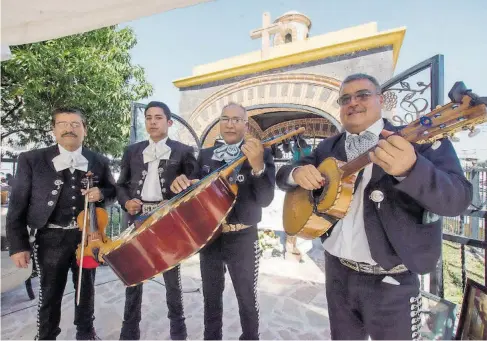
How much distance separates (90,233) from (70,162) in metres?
0.71

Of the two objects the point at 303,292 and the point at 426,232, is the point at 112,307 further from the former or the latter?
the point at 426,232

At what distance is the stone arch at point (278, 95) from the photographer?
7.93 meters

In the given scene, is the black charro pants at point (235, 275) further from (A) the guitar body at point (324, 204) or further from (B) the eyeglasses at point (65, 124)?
(B) the eyeglasses at point (65, 124)

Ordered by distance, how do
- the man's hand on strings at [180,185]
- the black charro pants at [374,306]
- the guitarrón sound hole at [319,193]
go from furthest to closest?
the man's hand on strings at [180,185] → the guitarrón sound hole at [319,193] → the black charro pants at [374,306]

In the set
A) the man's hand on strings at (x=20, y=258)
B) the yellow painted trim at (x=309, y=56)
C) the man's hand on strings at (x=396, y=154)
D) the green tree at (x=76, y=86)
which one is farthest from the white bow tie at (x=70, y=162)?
the yellow painted trim at (x=309, y=56)

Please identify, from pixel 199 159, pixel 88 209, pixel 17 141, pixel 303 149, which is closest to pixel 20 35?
pixel 88 209

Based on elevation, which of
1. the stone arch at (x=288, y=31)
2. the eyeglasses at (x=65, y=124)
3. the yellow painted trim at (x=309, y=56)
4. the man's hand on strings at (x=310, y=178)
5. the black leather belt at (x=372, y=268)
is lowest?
the black leather belt at (x=372, y=268)

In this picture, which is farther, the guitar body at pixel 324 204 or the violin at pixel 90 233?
the violin at pixel 90 233

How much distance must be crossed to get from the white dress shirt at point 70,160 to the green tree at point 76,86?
512 centimetres

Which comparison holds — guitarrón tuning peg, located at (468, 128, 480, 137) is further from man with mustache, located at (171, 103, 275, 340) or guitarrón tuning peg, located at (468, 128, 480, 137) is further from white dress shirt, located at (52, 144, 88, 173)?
white dress shirt, located at (52, 144, 88, 173)

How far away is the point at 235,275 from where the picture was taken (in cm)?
244

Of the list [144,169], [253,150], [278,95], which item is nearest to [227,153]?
[253,150]

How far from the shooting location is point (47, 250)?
242 cm

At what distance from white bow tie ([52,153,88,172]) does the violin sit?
0.18m
